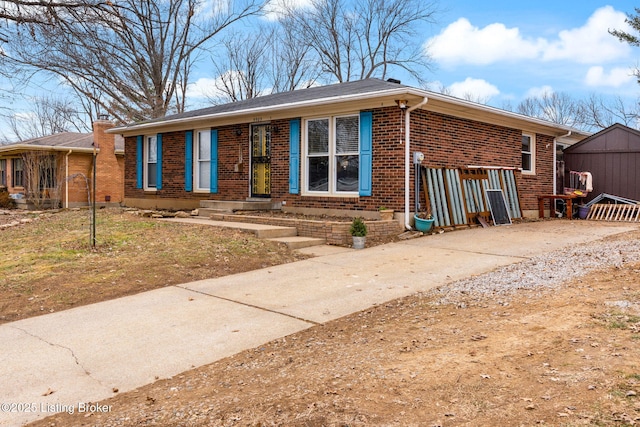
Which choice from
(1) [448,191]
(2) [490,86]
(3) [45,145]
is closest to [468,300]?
(1) [448,191]

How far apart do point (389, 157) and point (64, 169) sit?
618 inches

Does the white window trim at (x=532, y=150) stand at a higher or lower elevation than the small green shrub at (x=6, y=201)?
higher

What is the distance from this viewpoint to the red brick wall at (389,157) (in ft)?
34.3

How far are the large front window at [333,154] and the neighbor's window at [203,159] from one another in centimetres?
397

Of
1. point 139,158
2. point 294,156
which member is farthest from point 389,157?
A: point 139,158

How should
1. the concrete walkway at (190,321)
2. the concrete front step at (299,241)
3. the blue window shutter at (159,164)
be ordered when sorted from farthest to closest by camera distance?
the blue window shutter at (159,164)
the concrete front step at (299,241)
the concrete walkway at (190,321)

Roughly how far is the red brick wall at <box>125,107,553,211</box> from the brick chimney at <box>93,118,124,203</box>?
541 cm

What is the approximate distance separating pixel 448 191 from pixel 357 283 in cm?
546

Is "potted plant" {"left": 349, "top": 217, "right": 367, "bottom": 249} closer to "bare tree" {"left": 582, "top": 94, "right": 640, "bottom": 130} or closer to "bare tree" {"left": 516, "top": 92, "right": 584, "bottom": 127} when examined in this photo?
"bare tree" {"left": 582, "top": 94, "right": 640, "bottom": 130}

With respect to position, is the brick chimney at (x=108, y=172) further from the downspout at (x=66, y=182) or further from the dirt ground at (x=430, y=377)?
the dirt ground at (x=430, y=377)

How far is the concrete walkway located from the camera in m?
3.73

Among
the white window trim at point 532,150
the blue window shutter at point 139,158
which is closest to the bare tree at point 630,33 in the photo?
the white window trim at point 532,150

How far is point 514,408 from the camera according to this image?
8.87 ft

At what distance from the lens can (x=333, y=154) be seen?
11391 mm
